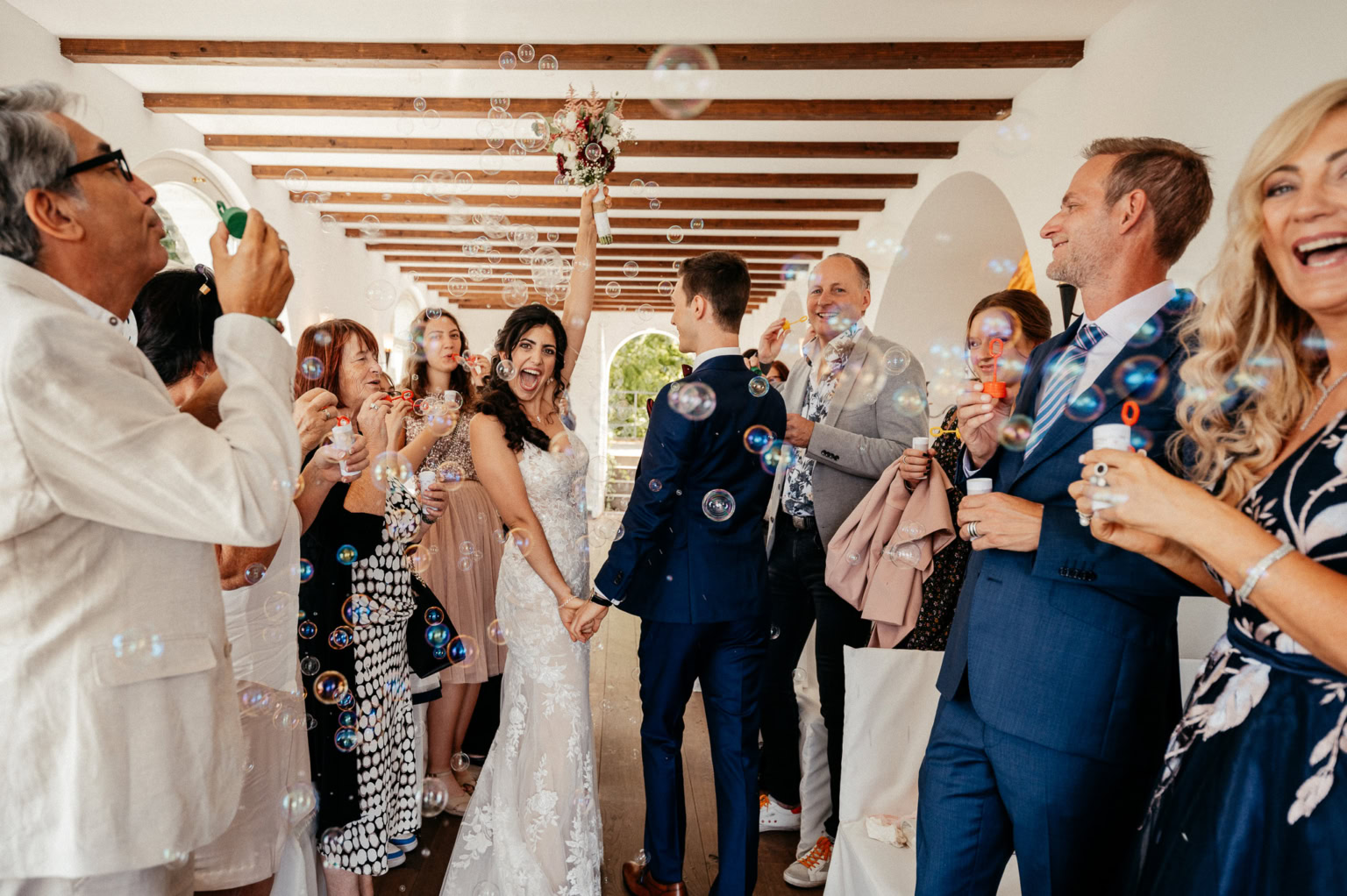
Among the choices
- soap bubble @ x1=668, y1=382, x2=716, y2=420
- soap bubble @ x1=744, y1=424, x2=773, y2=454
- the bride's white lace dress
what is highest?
soap bubble @ x1=668, y1=382, x2=716, y2=420

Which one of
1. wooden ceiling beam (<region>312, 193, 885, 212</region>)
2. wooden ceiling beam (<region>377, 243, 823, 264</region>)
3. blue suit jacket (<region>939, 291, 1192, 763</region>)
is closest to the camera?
blue suit jacket (<region>939, 291, 1192, 763</region>)

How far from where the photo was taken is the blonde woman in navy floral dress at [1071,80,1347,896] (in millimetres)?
930

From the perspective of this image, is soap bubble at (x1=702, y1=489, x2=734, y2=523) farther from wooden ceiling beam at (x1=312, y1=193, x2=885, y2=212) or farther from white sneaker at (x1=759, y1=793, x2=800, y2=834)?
wooden ceiling beam at (x1=312, y1=193, x2=885, y2=212)

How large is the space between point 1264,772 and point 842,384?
2.04 metres

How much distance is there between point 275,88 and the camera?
477 centimetres

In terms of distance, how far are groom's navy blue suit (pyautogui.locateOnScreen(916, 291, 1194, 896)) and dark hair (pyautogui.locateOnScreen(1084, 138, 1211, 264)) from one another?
0.46 feet

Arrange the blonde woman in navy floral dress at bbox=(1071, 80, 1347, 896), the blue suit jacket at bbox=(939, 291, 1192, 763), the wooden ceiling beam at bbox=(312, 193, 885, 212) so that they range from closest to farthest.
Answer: the blonde woman in navy floral dress at bbox=(1071, 80, 1347, 896), the blue suit jacket at bbox=(939, 291, 1192, 763), the wooden ceiling beam at bbox=(312, 193, 885, 212)

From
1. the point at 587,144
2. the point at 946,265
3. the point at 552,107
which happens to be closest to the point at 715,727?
the point at 587,144

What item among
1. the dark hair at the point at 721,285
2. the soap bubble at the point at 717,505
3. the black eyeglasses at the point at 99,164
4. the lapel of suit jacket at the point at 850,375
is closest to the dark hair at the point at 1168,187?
the dark hair at the point at 721,285

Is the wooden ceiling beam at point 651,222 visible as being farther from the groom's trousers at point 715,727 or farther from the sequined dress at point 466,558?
the groom's trousers at point 715,727

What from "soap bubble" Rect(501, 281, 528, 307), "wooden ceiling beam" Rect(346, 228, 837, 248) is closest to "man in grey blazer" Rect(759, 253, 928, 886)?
"soap bubble" Rect(501, 281, 528, 307)

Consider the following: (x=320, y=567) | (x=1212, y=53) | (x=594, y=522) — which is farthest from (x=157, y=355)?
(x=594, y=522)

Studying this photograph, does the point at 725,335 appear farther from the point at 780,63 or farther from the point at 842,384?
the point at 780,63

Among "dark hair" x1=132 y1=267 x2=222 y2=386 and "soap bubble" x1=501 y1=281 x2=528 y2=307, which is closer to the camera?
"dark hair" x1=132 y1=267 x2=222 y2=386
